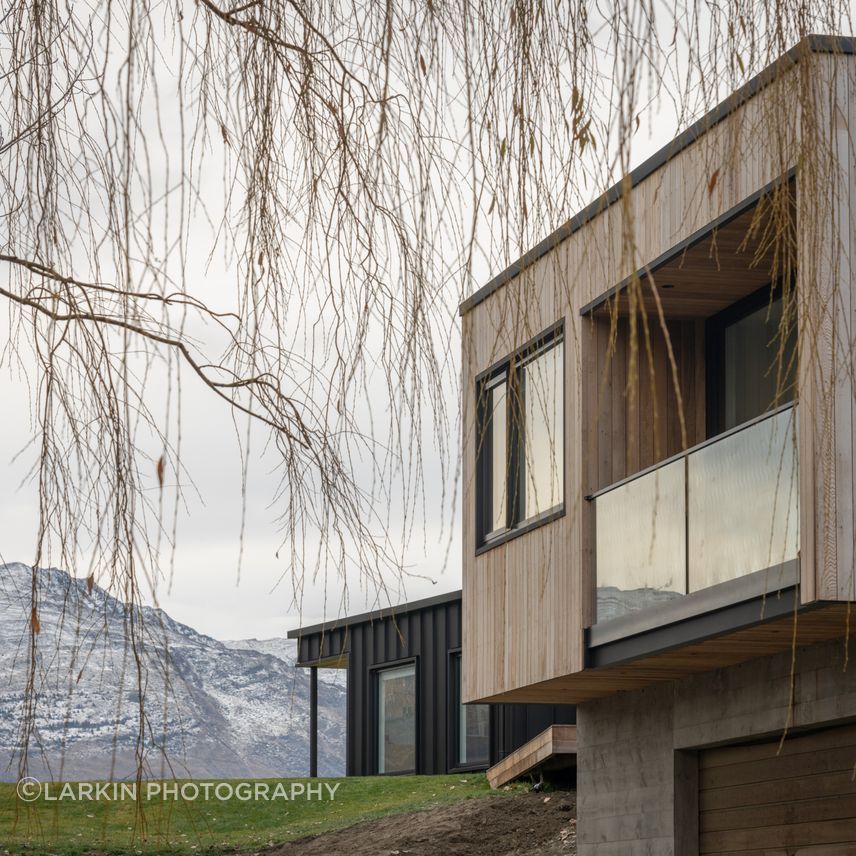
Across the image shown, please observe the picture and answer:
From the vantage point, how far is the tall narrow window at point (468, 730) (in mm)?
19250

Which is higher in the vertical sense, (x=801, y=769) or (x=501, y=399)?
(x=501, y=399)

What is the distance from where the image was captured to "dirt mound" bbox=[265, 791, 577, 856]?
1377cm

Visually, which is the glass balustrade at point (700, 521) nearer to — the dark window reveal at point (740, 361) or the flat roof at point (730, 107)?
the dark window reveal at point (740, 361)

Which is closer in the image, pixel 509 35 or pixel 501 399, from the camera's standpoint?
pixel 509 35

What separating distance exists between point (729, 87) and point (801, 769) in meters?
6.87

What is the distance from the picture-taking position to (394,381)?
114 inches

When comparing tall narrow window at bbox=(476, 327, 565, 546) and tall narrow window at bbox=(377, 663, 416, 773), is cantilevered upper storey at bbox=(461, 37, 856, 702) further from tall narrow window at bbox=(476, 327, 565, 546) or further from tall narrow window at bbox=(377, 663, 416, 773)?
tall narrow window at bbox=(377, 663, 416, 773)

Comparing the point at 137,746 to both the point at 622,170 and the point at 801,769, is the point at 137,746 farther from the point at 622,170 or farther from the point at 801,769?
the point at 801,769

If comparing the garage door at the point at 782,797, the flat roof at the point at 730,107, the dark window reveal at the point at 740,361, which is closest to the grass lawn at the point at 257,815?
the garage door at the point at 782,797

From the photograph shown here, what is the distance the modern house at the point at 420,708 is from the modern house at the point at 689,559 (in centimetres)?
609


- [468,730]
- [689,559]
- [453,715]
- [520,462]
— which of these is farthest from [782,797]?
[453,715]

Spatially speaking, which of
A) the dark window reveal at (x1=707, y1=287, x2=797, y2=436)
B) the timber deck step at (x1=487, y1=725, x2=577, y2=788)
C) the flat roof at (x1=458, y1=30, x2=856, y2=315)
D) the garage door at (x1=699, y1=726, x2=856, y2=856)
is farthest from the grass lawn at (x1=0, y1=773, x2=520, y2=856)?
the flat roof at (x1=458, y1=30, x2=856, y2=315)

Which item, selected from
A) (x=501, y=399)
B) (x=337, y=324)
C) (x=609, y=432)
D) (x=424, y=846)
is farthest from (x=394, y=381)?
(x=424, y=846)

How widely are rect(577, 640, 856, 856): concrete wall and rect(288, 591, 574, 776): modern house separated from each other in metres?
5.50
